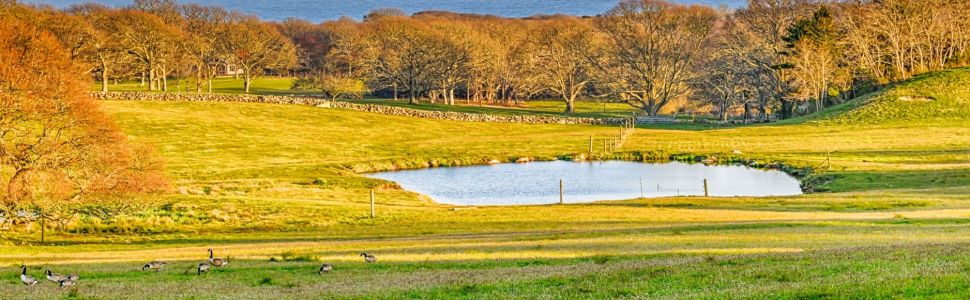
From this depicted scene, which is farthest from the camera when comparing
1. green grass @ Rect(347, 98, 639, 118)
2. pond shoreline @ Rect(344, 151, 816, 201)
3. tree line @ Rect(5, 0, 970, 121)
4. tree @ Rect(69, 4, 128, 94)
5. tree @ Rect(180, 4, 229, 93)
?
tree @ Rect(180, 4, 229, 93)

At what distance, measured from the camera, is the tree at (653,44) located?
15075cm

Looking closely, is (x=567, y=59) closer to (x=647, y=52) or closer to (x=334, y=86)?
(x=647, y=52)

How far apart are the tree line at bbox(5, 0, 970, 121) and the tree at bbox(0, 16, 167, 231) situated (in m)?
83.6

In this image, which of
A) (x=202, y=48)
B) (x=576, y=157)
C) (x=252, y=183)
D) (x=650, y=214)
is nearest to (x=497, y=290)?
(x=650, y=214)

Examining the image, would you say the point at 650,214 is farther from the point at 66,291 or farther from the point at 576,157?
the point at 576,157

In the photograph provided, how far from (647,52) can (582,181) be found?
70.4 metres

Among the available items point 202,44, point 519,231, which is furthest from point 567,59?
point 519,231

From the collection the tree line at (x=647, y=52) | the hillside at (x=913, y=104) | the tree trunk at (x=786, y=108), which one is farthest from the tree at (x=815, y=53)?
the tree trunk at (x=786, y=108)

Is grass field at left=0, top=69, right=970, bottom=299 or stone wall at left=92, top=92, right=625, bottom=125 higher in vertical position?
stone wall at left=92, top=92, right=625, bottom=125

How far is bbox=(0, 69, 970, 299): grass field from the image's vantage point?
23391 millimetres

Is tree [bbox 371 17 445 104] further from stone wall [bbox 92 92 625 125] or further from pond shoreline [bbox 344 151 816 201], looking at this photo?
pond shoreline [bbox 344 151 816 201]

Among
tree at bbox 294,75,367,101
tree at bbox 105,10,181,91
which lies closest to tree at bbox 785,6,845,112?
tree at bbox 294,75,367,101

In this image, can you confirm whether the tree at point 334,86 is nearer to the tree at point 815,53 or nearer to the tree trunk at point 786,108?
the tree trunk at point 786,108

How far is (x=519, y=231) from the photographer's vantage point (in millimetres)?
46000
